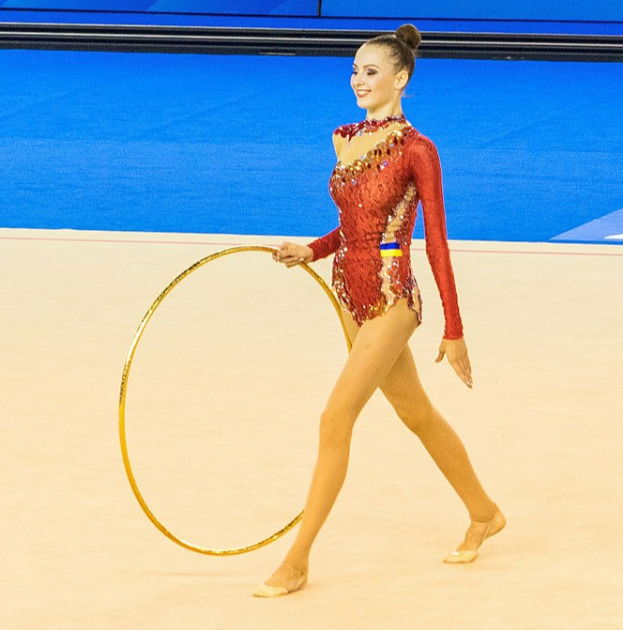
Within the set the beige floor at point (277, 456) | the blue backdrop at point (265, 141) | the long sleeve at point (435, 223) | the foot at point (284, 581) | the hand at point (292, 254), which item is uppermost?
the long sleeve at point (435, 223)

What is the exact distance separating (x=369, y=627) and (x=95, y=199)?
25.0 feet

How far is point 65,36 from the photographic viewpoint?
51.3 feet

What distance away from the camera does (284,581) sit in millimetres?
3721

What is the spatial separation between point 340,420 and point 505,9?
13016 millimetres

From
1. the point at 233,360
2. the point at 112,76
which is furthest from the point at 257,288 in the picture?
the point at 112,76

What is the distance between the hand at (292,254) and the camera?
12.8 ft

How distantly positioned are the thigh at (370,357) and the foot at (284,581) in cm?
44

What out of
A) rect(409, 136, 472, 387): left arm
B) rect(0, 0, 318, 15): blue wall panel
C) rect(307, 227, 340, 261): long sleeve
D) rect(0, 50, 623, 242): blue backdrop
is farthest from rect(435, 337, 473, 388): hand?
rect(0, 0, 318, 15): blue wall panel

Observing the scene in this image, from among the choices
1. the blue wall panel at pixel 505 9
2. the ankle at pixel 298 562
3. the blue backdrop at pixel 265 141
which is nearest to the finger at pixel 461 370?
the ankle at pixel 298 562

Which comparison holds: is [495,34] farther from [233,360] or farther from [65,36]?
[233,360]

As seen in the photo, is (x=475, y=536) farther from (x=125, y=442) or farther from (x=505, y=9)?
(x=505, y=9)

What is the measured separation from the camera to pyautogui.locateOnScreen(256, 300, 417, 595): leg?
367cm

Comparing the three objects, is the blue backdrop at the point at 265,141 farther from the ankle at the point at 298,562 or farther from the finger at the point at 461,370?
the ankle at the point at 298,562

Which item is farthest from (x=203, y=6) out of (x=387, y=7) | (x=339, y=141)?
(x=339, y=141)
